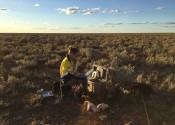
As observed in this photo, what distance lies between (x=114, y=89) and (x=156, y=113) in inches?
73.8

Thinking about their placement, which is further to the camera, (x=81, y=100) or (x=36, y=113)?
(x=81, y=100)

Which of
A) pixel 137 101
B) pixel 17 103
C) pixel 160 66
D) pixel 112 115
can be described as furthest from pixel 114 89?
pixel 160 66

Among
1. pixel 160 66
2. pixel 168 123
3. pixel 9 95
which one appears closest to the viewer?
pixel 168 123

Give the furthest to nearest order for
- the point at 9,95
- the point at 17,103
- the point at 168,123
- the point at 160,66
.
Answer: the point at 160,66
the point at 9,95
the point at 17,103
the point at 168,123

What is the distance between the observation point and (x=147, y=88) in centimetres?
922

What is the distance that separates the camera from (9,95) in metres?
9.22

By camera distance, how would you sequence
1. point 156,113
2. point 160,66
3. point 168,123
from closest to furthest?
point 168,123
point 156,113
point 160,66

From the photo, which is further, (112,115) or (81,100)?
(81,100)

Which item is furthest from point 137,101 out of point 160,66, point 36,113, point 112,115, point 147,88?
point 160,66

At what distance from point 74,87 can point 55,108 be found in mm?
1471

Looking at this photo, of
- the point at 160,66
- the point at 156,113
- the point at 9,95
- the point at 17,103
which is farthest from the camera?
the point at 160,66

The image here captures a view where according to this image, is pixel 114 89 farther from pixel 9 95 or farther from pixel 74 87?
pixel 9 95

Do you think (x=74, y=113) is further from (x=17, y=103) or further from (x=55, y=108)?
(x=17, y=103)

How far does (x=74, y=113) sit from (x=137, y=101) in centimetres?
216
